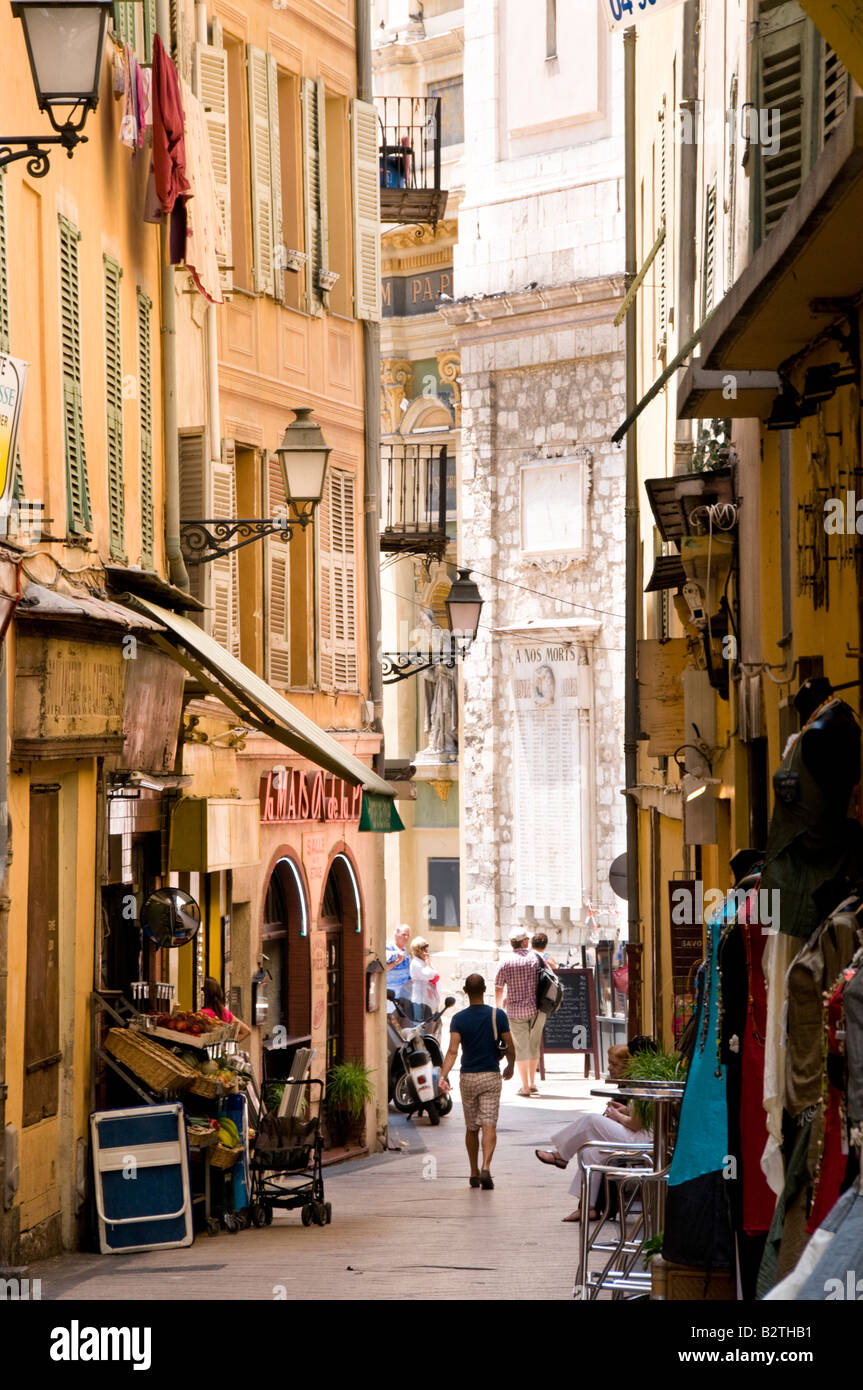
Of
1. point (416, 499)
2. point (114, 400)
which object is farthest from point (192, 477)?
point (416, 499)

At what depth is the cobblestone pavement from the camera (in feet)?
35.3

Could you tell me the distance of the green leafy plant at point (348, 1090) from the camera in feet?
67.1

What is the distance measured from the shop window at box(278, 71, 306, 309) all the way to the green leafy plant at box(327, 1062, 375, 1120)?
7.27 m

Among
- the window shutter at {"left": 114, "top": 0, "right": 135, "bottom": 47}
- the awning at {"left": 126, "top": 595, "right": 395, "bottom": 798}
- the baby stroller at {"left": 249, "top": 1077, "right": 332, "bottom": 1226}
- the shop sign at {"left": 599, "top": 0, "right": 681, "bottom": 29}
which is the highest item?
the window shutter at {"left": 114, "top": 0, "right": 135, "bottom": 47}

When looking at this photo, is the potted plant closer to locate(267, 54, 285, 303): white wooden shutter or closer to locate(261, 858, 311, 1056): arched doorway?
locate(261, 858, 311, 1056): arched doorway

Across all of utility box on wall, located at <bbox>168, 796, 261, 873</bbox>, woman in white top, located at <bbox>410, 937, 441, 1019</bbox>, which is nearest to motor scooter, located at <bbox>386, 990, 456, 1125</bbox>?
woman in white top, located at <bbox>410, 937, 441, 1019</bbox>

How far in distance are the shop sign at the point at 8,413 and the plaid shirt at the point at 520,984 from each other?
15.0 meters

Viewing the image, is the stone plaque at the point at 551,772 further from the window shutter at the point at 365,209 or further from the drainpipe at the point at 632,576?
the window shutter at the point at 365,209

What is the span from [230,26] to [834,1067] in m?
15.3

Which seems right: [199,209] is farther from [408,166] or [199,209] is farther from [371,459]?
[408,166]

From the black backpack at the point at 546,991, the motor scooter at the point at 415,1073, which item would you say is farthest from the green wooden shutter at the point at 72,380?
the black backpack at the point at 546,991

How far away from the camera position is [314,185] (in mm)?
20969

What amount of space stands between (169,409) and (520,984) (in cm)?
1001

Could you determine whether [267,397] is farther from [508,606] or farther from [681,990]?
[508,606]
